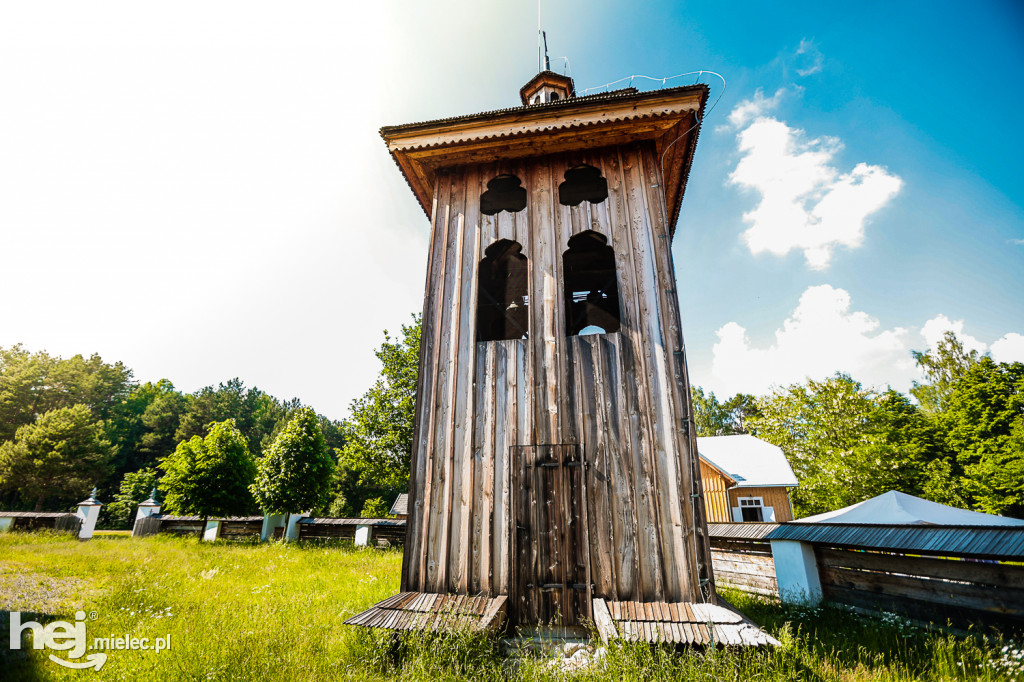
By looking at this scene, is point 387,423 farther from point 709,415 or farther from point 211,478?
point 709,415

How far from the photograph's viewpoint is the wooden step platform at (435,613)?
161 inches

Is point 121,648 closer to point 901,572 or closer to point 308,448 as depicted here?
point 901,572

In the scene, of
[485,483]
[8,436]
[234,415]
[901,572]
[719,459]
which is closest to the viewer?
[485,483]

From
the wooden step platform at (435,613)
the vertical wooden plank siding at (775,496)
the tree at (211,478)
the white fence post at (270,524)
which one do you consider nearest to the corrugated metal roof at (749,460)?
the vertical wooden plank siding at (775,496)

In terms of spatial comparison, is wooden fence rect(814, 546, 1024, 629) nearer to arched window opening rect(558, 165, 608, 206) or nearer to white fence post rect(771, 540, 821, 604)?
white fence post rect(771, 540, 821, 604)

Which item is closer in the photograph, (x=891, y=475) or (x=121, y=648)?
(x=121, y=648)

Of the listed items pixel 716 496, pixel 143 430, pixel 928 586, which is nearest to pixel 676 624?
pixel 928 586

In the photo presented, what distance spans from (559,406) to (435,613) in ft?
9.07

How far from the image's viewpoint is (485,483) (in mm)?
5348

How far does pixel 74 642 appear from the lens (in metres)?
4.94

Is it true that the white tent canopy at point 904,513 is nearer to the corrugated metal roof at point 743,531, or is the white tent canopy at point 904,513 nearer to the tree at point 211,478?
the corrugated metal roof at point 743,531

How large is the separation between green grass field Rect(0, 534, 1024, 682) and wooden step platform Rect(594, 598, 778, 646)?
13 centimetres

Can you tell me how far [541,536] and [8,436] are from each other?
190 feet

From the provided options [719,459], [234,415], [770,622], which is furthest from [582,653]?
[234,415]
